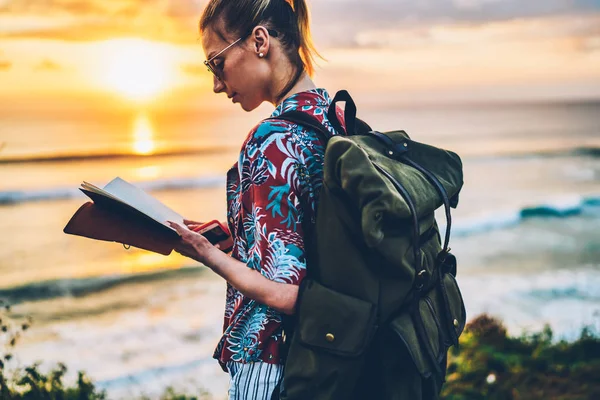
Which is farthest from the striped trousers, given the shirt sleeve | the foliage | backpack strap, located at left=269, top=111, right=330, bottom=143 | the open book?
the foliage

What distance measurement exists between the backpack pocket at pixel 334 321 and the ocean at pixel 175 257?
240cm

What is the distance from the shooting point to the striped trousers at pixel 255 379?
73.6 inches

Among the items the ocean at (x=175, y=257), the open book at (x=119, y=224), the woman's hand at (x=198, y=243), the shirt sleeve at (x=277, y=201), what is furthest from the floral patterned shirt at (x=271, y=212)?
the ocean at (x=175, y=257)

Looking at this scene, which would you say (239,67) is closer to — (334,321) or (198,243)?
(198,243)

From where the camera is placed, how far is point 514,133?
38094 millimetres

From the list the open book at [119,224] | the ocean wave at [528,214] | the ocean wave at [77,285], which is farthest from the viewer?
the ocean wave at [528,214]

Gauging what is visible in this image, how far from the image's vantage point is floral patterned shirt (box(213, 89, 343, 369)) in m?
1.75

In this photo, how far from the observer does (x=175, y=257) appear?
1088 centimetres

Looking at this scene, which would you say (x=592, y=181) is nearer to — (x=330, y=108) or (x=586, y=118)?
(x=330, y=108)

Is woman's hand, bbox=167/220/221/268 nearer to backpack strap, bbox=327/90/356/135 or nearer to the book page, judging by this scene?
the book page

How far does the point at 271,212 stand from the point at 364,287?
12.0 inches

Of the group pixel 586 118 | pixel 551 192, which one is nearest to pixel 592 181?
pixel 551 192

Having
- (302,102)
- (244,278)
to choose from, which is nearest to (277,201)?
(244,278)

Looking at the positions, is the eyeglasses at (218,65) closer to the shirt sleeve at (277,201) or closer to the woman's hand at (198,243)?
the shirt sleeve at (277,201)
